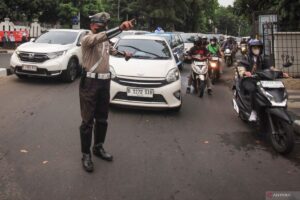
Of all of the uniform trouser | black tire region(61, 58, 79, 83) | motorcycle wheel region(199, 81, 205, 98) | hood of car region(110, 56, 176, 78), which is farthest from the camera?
black tire region(61, 58, 79, 83)

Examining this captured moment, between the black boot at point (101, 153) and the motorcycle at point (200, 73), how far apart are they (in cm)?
550

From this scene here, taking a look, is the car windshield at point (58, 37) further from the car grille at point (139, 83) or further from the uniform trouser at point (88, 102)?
the uniform trouser at point (88, 102)

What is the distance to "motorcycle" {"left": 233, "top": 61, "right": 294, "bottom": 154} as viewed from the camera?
224 inches

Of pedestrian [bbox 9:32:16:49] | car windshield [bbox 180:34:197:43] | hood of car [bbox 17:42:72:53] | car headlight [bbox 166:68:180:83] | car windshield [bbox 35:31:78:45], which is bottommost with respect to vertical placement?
car headlight [bbox 166:68:180:83]

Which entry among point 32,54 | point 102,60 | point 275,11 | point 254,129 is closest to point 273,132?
point 254,129

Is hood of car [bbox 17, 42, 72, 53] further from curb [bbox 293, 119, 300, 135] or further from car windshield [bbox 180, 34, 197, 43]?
car windshield [bbox 180, 34, 197, 43]

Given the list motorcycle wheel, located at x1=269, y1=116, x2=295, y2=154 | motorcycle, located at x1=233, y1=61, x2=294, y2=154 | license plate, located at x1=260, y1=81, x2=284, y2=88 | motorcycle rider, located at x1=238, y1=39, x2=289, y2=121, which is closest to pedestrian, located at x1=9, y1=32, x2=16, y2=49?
motorcycle rider, located at x1=238, y1=39, x2=289, y2=121

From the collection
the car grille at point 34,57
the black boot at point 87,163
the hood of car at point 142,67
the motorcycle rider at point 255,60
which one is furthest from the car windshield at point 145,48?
the black boot at point 87,163

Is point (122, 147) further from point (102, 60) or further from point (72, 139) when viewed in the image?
point (102, 60)

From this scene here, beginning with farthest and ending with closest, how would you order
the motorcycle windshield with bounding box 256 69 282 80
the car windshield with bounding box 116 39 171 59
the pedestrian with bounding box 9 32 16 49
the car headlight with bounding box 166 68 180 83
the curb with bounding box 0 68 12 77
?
the pedestrian with bounding box 9 32 16 49 < the curb with bounding box 0 68 12 77 < the car windshield with bounding box 116 39 171 59 < the car headlight with bounding box 166 68 180 83 < the motorcycle windshield with bounding box 256 69 282 80

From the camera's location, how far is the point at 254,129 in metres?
7.33

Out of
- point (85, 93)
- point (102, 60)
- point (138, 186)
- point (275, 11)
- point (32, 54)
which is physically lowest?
point (138, 186)

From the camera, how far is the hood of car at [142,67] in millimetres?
7801

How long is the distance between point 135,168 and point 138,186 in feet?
Result: 1.91
